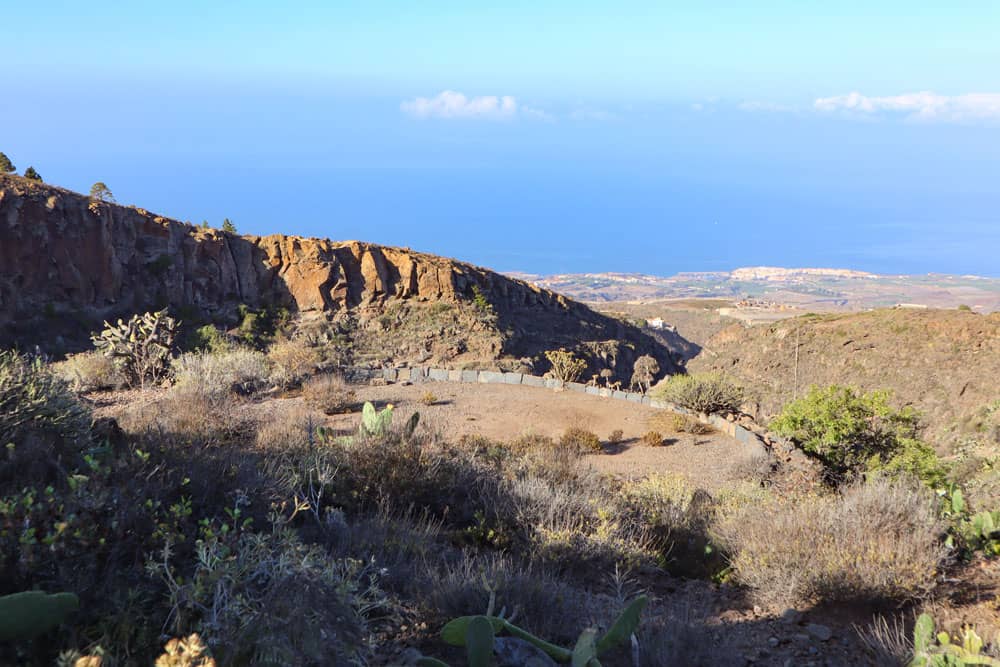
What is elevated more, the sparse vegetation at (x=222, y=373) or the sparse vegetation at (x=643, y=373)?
the sparse vegetation at (x=222, y=373)

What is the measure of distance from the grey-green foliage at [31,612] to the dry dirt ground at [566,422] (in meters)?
7.25

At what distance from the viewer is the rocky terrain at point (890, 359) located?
1836 centimetres

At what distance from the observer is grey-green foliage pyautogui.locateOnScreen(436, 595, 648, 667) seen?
304cm

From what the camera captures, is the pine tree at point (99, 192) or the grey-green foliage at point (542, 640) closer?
the grey-green foliage at point (542, 640)

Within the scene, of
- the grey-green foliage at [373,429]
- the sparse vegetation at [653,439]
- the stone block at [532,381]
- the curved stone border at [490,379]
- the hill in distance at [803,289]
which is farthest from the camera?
the hill in distance at [803,289]

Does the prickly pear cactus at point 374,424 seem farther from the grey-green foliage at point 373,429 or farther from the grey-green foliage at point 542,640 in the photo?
the grey-green foliage at point 542,640

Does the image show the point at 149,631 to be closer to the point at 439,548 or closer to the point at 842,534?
the point at 439,548

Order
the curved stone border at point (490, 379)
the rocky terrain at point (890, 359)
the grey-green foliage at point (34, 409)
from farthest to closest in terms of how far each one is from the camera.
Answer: the rocky terrain at point (890, 359)
the curved stone border at point (490, 379)
the grey-green foliage at point (34, 409)

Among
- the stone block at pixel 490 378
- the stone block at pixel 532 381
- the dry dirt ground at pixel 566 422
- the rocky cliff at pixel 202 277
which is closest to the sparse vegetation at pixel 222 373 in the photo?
the dry dirt ground at pixel 566 422

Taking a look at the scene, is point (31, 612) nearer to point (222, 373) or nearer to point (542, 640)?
point (542, 640)

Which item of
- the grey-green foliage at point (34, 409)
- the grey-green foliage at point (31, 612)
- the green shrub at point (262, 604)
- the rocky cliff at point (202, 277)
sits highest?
the rocky cliff at point (202, 277)

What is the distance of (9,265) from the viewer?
1942 centimetres

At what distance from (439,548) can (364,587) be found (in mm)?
1317

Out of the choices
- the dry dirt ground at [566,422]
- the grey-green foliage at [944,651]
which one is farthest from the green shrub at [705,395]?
the grey-green foliage at [944,651]
